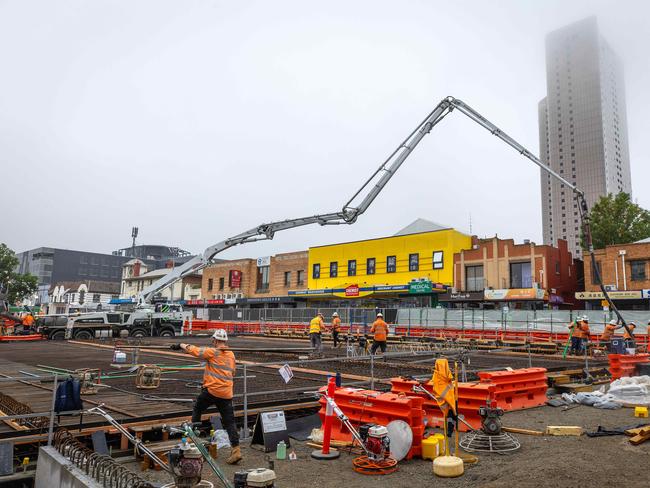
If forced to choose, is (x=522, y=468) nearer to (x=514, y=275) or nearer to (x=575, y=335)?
(x=575, y=335)

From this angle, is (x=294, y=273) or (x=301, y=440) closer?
(x=301, y=440)

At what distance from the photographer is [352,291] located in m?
49.5

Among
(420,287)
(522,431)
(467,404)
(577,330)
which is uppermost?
(420,287)

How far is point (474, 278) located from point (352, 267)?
13132 mm

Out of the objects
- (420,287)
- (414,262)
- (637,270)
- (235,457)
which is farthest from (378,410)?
(414,262)

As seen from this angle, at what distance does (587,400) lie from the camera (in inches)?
444

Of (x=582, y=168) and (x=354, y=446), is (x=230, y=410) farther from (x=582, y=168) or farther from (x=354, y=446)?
(x=582, y=168)

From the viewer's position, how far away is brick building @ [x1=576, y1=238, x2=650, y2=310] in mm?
36969

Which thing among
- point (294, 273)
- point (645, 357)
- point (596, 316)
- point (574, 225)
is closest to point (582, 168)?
point (574, 225)

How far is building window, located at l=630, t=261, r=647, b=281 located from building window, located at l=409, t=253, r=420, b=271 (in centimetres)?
1698

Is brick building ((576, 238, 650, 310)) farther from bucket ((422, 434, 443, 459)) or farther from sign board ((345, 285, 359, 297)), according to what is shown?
bucket ((422, 434, 443, 459))

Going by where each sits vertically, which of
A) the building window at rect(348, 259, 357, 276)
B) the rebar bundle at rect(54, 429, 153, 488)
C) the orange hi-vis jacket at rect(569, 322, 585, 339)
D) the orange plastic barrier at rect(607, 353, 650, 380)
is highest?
the building window at rect(348, 259, 357, 276)

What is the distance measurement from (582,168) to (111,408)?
18943 centimetres

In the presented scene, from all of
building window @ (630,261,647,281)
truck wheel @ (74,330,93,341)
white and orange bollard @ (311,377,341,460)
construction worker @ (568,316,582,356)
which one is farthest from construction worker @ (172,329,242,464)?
building window @ (630,261,647,281)
